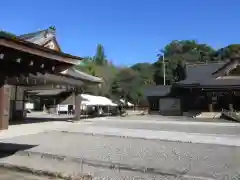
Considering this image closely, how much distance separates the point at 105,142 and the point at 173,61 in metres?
Answer: 55.4

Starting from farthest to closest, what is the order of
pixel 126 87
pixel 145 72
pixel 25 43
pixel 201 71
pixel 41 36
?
pixel 145 72, pixel 126 87, pixel 201 71, pixel 41 36, pixel 25 43

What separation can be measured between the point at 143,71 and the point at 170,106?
3504 centimetres

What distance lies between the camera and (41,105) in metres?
44.9

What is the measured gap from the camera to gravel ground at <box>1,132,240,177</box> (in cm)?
710

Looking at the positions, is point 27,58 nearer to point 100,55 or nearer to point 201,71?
point 201,71

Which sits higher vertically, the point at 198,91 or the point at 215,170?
the point at 198,91

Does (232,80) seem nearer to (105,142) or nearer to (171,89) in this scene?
(171,89)

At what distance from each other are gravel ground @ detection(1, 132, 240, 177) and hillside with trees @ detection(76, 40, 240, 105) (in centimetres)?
2371

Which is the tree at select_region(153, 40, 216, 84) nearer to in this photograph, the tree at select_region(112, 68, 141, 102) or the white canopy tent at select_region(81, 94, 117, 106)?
the tree at select_region(112, 68, 141, 102)

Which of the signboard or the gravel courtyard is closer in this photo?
the gravel courtyard

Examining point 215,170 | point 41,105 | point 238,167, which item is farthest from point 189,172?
point 41,105

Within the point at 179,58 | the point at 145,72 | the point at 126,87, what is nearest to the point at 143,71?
the point at 145,72

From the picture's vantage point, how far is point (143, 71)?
2817 inches

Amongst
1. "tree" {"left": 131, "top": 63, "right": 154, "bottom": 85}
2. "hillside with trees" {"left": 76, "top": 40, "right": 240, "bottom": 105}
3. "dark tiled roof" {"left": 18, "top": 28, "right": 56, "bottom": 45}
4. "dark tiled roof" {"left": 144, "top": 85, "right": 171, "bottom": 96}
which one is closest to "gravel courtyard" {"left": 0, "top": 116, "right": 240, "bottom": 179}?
"dark tiled roof" {"left": 18, "top": 28, "right": 56, "bottom": 45}
